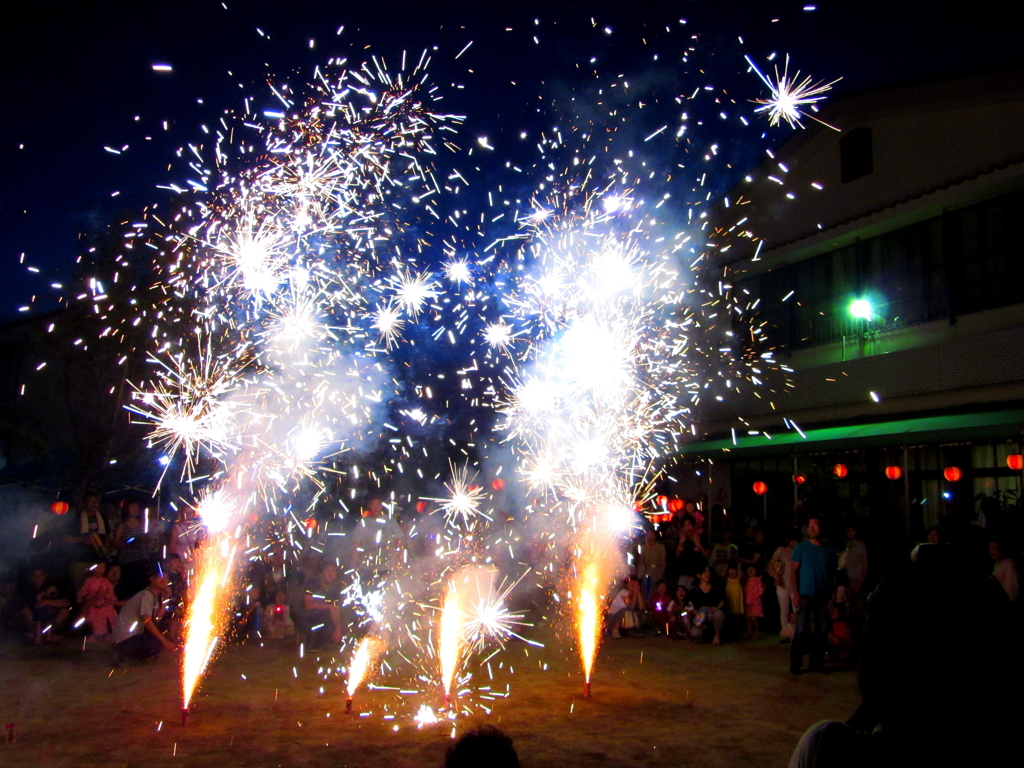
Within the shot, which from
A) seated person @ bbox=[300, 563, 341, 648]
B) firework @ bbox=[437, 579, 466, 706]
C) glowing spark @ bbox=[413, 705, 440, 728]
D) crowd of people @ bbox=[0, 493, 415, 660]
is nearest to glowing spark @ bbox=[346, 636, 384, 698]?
glowing spark @ bbox=[413, 705, 440, 728]

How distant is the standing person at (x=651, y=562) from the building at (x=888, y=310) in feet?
8.60

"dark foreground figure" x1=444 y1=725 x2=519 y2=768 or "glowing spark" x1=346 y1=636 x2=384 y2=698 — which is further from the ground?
"dark foreground figure" x1=444 y1=725 x2=519 y2=768

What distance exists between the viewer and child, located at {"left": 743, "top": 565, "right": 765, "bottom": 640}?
34.2 ft

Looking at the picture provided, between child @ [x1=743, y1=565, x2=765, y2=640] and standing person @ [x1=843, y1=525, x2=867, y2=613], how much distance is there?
1.33 meters

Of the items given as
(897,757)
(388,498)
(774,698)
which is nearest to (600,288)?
(774,698)

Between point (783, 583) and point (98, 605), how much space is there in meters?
8.62

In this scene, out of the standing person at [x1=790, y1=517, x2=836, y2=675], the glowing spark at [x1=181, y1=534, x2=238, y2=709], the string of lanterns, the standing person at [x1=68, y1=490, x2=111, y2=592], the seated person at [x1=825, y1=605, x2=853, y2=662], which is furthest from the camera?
the standing person at [x1=68, y1=490, x2=111, y2=592]

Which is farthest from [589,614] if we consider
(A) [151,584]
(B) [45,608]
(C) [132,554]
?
(B) [45,608]

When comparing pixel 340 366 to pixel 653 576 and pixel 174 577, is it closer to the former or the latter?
pixel 174 577

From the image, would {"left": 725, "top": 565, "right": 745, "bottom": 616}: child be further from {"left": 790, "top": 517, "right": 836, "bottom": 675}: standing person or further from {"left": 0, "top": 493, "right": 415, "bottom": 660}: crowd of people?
{"left": 0, "top": 493, "right": 415, "bottom": 660}: crowd of people

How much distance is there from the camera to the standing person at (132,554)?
32.3ft

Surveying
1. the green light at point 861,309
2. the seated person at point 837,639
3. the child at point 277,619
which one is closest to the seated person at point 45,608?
the child at point 277,619

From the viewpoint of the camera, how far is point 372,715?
600cm

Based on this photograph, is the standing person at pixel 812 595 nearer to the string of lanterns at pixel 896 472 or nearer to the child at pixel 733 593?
the child at pixel 733 593
